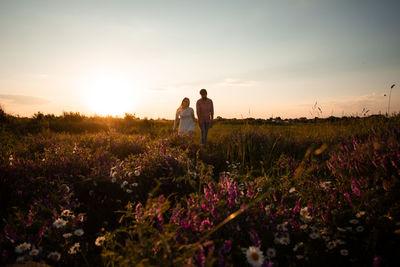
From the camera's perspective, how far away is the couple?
9.71 m

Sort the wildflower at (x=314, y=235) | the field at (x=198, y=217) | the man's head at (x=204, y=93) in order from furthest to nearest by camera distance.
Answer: the man's head at (x=204, y=93) < the wildflower at (x=314, y=235) < the field at (x=198, y=217)

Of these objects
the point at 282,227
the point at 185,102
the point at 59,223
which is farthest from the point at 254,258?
the point at 185,102

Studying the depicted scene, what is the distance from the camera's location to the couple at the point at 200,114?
9711 millimetres

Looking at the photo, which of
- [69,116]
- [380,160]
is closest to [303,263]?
[380,160]

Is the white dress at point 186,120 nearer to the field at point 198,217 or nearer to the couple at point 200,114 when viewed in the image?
the couple at point 200,114

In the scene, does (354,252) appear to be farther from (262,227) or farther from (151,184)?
(151,184)

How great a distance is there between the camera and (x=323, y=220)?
2.46m

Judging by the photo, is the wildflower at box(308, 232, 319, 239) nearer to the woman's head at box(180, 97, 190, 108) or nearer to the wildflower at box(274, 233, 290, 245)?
the wildflower at box(274, 233, 290, 245)

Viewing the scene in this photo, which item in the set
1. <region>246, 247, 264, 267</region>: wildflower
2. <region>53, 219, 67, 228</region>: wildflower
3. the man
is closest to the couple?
the man

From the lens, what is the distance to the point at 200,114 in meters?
9.84

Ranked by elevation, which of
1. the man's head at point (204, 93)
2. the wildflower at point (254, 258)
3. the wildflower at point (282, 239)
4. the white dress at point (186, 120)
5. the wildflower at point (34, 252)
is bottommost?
the wildflower at point (34, 252)

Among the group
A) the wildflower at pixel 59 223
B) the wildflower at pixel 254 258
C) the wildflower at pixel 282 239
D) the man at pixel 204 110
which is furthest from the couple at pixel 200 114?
the wildflower at pixel 254 258

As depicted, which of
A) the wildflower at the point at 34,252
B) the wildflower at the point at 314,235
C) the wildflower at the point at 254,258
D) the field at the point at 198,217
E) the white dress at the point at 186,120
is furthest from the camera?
the white dress at the point at 186,120

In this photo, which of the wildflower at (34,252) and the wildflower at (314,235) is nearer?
the wildflower at (34,252)
